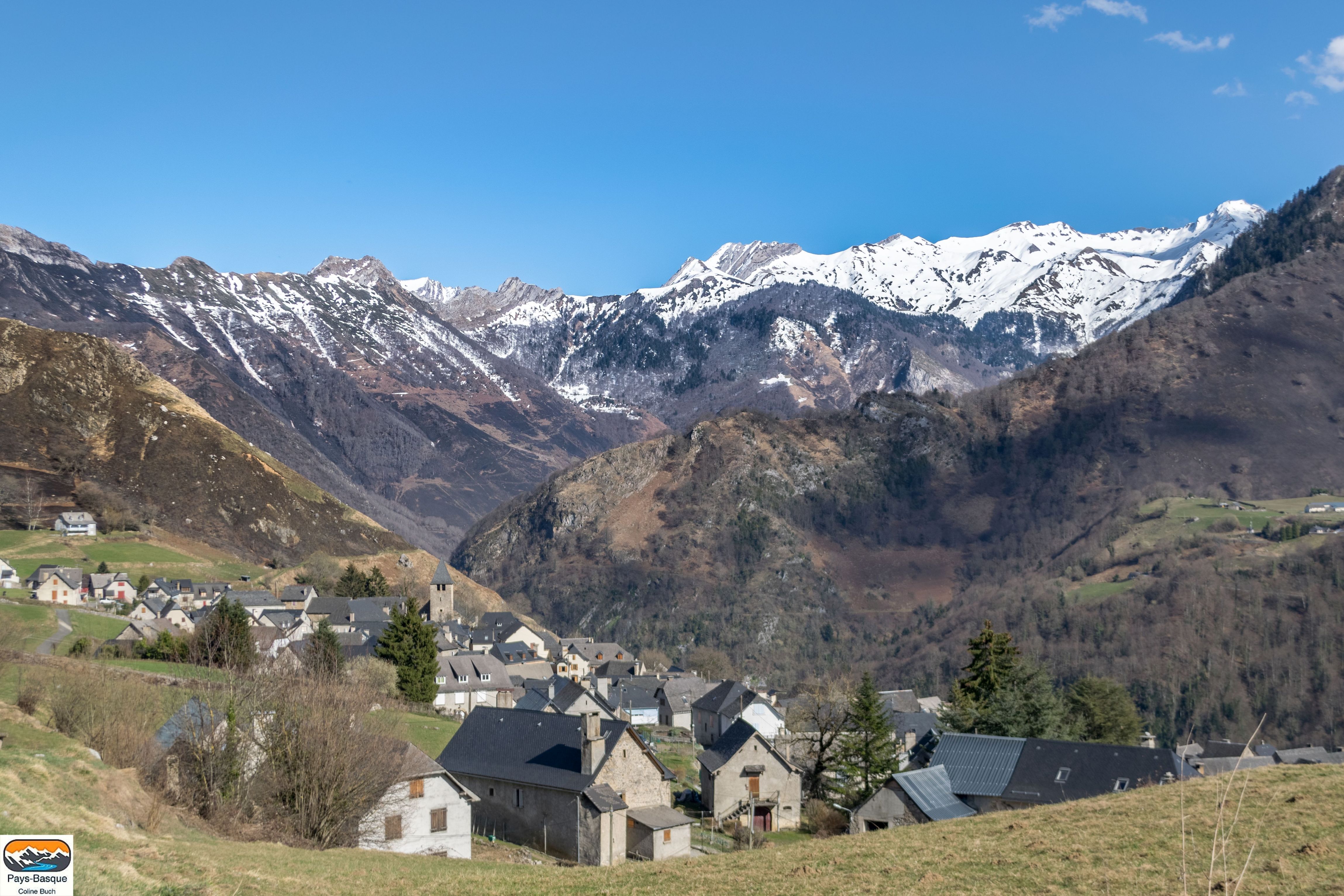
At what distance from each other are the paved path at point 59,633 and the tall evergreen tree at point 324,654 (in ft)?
44.2

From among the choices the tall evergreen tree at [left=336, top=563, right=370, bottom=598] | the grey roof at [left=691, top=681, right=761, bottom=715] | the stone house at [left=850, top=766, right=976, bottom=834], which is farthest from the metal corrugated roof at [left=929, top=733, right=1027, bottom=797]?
the tall evergreen tree at [left=336, top=563, right=370, bottom=598]

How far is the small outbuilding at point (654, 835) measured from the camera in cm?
3928

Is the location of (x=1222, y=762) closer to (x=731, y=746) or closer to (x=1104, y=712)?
(x=1104, y=712)

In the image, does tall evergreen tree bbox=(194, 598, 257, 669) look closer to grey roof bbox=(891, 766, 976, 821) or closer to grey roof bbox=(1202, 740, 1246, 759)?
grey roof bbox=(891, 766, 976, 821)

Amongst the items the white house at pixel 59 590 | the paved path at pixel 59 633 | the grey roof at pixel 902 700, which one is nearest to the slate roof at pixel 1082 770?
the grey roof at pixel 902 700

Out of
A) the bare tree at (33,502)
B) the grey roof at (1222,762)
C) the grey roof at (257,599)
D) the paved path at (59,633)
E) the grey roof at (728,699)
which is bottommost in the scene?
the grey roof at (1222,762)

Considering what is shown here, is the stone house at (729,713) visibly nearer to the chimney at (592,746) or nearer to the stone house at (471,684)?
the stone house at (471,684)

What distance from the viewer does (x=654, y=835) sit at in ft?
129

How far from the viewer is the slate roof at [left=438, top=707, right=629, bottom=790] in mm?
40594

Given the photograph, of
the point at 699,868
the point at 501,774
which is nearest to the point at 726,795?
the point at 501,774

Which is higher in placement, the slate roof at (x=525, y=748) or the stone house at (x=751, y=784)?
the slate roof at (x=525, y=748)

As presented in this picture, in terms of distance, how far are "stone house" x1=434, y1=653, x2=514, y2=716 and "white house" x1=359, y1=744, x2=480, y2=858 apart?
37.0 meters

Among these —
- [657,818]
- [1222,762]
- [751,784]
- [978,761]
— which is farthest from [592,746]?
[1222,762]

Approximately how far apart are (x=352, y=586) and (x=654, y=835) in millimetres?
74565
